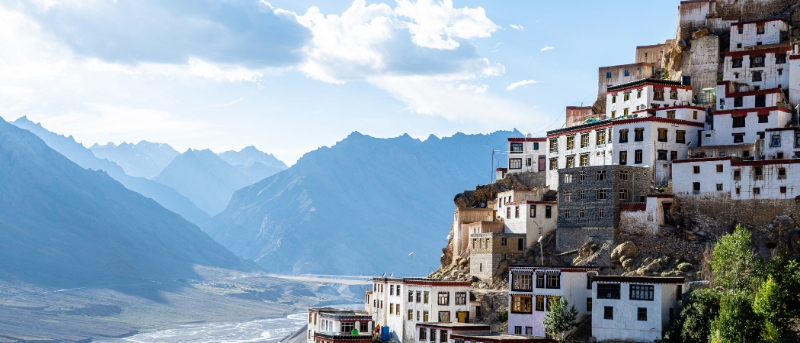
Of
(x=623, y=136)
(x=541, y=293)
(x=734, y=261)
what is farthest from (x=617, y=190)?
(x=734, y=261)

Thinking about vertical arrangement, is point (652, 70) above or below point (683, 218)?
above

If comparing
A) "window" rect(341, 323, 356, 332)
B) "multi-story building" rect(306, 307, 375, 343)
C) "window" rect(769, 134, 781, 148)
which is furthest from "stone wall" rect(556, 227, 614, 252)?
"window" rect(341, 323, 356, 332)

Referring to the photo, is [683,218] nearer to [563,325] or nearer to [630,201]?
[630,201]

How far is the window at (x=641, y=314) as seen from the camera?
240 feet

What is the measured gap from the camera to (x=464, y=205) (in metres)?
109

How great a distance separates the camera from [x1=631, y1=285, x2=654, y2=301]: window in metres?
72.9

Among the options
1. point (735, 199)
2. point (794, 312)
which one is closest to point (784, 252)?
point (794, 312)

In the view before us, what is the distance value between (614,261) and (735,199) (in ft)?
36.1

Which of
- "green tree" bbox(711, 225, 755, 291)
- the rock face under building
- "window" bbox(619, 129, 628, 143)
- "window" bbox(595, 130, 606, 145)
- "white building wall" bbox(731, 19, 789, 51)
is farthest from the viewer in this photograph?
"white building wall" bbox(731, 19, 789, 51)

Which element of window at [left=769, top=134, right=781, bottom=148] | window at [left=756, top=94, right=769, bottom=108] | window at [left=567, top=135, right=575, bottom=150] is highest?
window at [left=756, top=94, right=769, bottom=108]

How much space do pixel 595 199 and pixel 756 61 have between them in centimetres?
2340

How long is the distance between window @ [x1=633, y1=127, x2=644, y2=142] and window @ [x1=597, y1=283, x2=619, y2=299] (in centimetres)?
1944

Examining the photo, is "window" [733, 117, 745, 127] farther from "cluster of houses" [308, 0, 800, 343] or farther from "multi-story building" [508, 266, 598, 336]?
"multi-story building" [508, 266, 598, 336]

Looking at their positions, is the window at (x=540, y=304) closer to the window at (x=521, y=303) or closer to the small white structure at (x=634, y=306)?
the window at (x=521, y=303)
